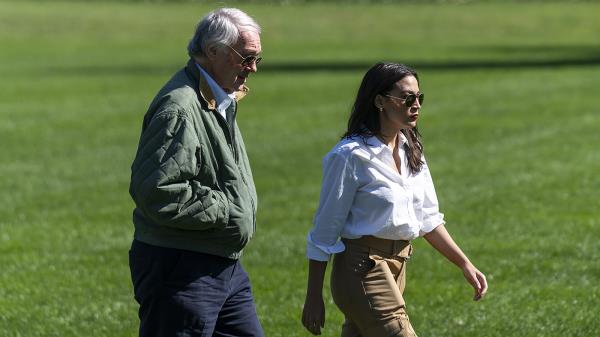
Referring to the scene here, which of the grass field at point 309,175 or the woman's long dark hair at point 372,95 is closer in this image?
the woman's long dark hair at point 372,95

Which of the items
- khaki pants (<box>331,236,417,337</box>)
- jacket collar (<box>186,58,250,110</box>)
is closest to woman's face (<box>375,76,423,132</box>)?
khaki pants (<box>331,236,417,337</box>)

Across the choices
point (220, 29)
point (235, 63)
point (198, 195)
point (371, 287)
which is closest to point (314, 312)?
point (371, 287)

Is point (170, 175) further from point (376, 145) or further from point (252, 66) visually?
point (376, 145)

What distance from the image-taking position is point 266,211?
1445cm

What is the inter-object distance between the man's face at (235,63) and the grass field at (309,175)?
360 cm

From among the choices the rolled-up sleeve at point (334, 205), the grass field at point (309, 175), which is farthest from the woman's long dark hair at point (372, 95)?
the grass field at point (309, 175)

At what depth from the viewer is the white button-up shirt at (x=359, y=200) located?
5750mm

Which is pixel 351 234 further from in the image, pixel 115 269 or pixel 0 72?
pixel 0 72

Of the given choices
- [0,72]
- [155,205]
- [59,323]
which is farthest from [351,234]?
[0,72]

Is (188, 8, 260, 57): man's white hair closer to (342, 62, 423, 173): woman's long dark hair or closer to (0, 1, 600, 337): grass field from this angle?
(342, 62, 423, 173): woman's long dark hair

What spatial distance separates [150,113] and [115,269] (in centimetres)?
611

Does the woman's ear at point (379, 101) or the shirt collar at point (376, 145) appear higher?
the woman's ear at point (379, 101)

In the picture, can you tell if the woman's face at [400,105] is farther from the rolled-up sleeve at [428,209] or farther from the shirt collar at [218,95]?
the shirt collar at [218,95]

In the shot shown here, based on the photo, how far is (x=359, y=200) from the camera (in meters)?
5.83
